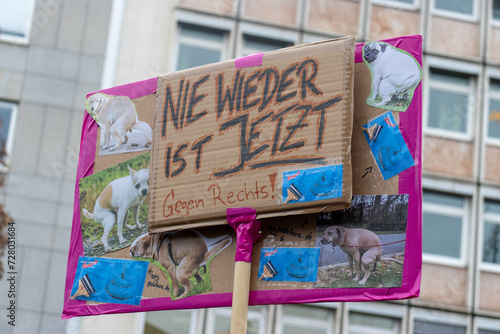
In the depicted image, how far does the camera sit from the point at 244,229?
16.2 feet

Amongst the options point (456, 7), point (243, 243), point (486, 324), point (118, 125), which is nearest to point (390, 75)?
point (243, 243)

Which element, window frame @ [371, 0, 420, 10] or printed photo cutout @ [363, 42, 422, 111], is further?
window frame @ [371, 0, 420, 10]

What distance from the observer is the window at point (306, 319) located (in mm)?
16250

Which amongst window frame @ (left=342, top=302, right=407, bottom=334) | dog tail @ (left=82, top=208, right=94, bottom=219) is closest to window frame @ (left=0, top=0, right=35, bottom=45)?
window frame @ (left=342, top=302, right=407, bottom=334)

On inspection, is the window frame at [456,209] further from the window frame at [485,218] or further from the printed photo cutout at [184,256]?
the printed photo cutout at [184,256]

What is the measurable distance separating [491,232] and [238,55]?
6.25 meters

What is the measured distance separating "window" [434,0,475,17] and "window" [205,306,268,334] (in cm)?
748

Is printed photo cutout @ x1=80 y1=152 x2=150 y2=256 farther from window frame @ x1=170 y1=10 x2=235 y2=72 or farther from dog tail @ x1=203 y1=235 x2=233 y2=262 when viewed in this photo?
window frame @ x1=170 y1=10 x2=235 y2=72

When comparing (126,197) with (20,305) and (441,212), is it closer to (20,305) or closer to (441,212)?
(20,305)

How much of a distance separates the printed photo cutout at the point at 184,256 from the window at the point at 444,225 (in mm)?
12136

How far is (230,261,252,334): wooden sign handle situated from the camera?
15.3 ft

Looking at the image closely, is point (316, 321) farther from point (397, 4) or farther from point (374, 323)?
point (397, 4)

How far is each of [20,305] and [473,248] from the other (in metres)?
8.75

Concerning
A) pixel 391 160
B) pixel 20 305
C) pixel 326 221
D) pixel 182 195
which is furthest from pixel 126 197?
pixel 20 305
